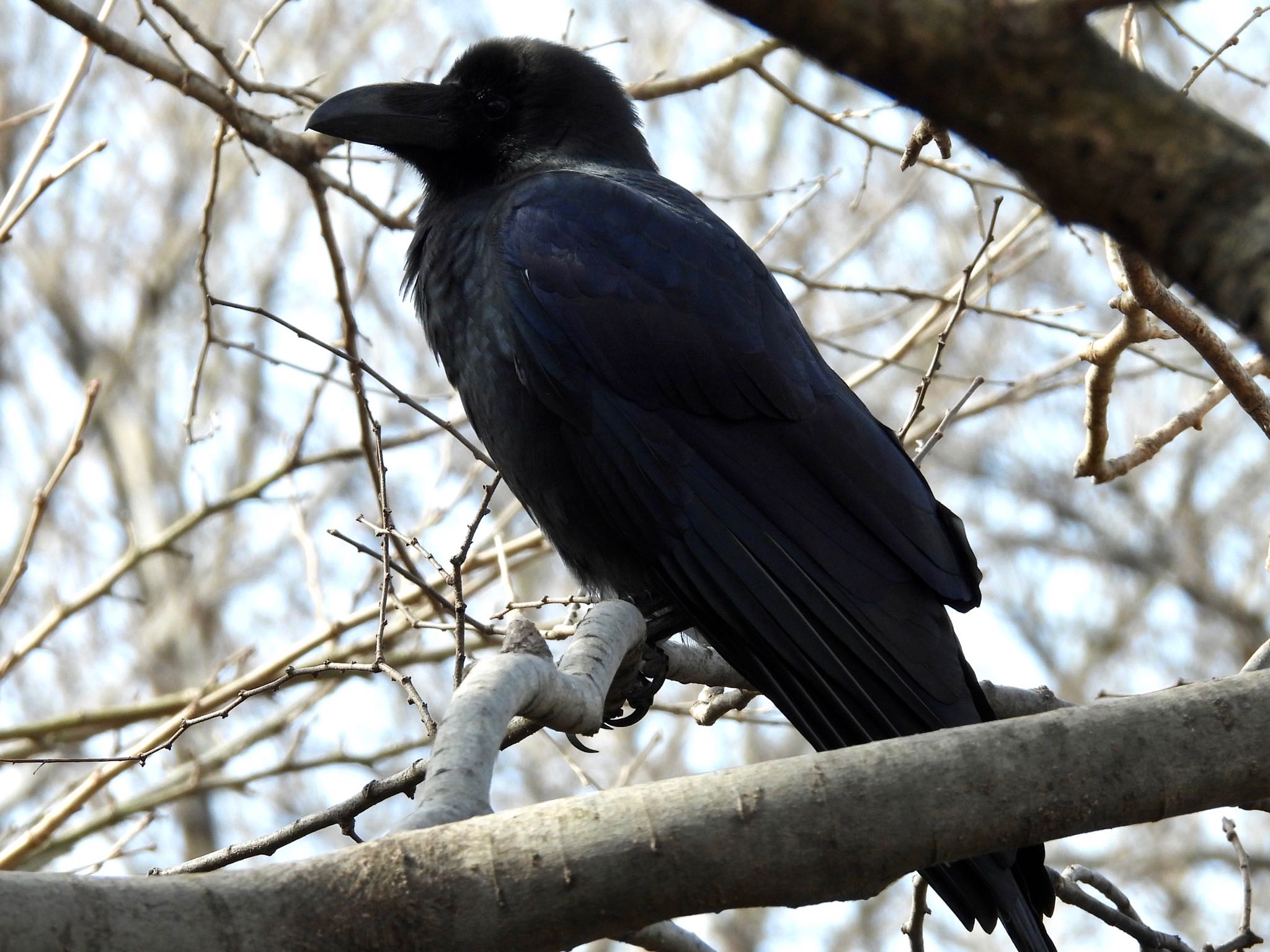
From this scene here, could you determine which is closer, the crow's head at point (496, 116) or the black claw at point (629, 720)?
the black claw at point (629, 720)

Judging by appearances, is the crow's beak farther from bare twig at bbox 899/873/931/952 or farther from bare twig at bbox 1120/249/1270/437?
bare twig at bbox 899/873/931/952

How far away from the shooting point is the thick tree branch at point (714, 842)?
178cm

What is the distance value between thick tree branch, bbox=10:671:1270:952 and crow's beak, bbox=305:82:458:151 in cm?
351

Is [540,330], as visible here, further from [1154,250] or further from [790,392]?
[1154,250]

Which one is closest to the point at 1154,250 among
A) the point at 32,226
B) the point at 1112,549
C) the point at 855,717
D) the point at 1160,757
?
the point at 1160,757

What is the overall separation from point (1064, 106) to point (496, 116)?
13.3 feet

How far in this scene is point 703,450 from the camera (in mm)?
4125

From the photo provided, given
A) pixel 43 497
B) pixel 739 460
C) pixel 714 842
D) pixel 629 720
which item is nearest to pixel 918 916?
pixel 629 720

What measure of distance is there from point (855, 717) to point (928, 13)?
252 cm

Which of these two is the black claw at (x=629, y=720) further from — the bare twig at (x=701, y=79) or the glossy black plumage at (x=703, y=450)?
the bare twig at (x=701, y=79)

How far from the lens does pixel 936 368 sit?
14.1 ft

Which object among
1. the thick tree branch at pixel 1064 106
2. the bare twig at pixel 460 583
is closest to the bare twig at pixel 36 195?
the bare twig at pixel 460 583

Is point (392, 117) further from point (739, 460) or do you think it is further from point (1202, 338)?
point (1202, 338)

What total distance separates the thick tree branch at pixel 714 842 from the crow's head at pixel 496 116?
3349 millimetres
